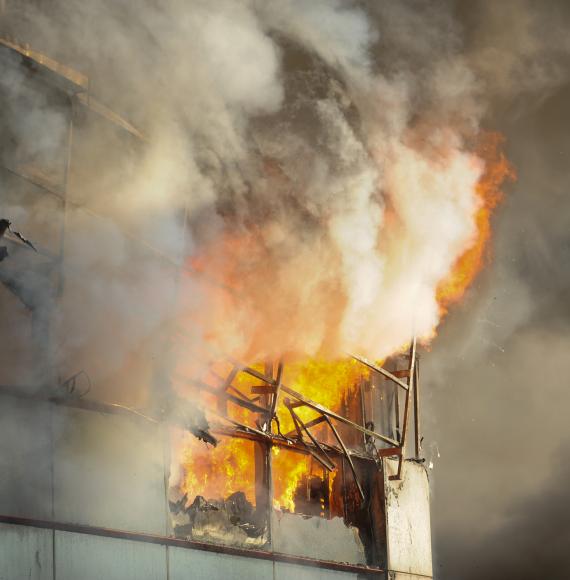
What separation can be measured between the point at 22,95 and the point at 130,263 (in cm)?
238

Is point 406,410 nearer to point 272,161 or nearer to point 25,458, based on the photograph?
point 272,161

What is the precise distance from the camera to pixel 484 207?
16750 millimetres

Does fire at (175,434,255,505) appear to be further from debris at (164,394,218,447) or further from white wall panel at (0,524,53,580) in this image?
white wall panel at (0,524,53,580)

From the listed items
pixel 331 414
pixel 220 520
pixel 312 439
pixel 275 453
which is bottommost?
pixel 220 520

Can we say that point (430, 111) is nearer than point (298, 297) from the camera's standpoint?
No

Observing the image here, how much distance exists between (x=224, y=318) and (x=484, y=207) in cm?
514

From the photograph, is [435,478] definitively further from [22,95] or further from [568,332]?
[22,95]

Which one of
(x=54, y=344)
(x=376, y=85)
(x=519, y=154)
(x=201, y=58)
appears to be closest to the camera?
(x=54, y=344)

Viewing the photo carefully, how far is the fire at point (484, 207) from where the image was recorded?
54.9 ft

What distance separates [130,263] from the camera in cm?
1268

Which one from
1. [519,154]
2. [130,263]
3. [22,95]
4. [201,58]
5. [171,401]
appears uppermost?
[519,154]

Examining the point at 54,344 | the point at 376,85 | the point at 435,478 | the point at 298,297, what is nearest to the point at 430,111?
the point at 376,85

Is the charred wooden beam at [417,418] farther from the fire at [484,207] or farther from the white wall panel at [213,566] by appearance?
the white wall panel at [213,566]

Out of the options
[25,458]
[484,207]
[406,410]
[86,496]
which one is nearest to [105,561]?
[86,496]
